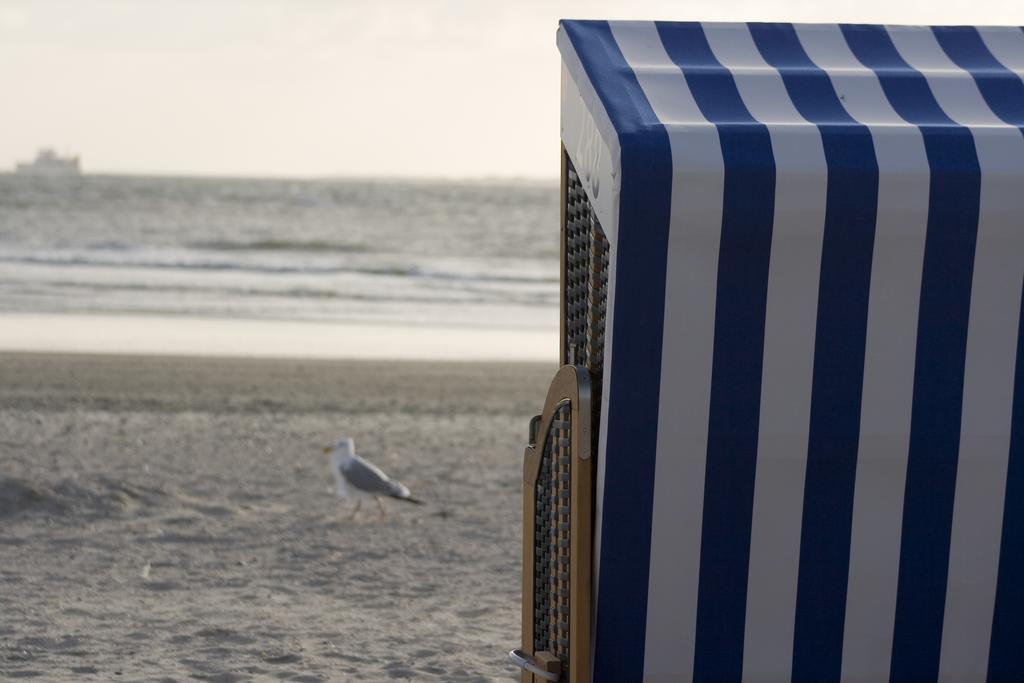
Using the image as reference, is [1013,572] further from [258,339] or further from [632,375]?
[258,339]

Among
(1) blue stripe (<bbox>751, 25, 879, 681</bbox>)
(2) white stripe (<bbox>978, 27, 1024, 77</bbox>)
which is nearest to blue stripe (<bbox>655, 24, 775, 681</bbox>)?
(1) blue stripe (<bbox>751, 25, 879, 681</bbox>)

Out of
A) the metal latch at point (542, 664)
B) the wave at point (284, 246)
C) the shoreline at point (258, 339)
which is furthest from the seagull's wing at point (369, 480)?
the wave at point (284, 246)

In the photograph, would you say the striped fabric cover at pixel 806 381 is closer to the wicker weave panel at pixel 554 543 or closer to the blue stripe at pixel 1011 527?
the blue stripe at pixel 1011 527

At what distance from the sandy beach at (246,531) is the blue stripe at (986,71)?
2.31 m

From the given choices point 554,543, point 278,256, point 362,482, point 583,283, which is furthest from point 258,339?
point 278,256

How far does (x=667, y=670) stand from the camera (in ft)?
8.58

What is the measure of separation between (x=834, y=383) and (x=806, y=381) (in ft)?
0.19

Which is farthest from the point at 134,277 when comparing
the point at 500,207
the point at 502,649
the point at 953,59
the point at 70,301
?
the point at 500,207

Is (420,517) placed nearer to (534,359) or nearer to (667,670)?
(667,670)

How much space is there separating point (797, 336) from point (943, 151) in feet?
1.48

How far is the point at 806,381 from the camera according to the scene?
252 cm

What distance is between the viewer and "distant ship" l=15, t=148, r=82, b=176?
201ft

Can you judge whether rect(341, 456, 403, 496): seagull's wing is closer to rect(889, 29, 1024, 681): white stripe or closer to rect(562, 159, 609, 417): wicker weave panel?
rect(562, 159, 609, 417): wicker weave panel

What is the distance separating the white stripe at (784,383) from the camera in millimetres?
2438
